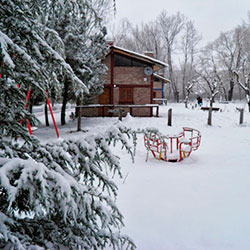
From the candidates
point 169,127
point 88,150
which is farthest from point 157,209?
point 169,127

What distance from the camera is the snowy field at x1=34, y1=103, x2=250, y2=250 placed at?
3.76 m

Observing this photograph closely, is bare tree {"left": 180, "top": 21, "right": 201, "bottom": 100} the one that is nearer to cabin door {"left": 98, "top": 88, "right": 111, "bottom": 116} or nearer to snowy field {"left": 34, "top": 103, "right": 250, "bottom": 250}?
cabin door {"left": 98, "top": 88, "right": 111, "bottom": 116}

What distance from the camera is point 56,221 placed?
233 cm

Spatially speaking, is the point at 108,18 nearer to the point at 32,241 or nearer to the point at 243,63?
the point at 32,241

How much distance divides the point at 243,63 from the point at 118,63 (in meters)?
31.7

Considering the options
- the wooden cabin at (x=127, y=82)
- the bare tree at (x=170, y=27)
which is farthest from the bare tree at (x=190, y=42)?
the wooden cabin at (x=127, y=82)

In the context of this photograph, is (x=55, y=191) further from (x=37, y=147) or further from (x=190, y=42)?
(x=190, y=42)

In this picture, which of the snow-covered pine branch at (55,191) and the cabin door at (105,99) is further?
the cabin door at (105,99)

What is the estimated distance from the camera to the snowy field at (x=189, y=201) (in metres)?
3.76

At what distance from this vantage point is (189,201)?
4988 mm

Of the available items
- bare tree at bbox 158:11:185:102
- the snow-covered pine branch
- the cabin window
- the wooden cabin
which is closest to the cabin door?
the wooden cabin

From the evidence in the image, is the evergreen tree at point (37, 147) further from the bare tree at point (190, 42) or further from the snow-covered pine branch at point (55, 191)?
the bare tree at point (190, 42)

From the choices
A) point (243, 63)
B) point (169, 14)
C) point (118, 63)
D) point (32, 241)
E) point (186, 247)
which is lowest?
point (186, 247)

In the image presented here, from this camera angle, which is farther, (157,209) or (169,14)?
(169,14)
